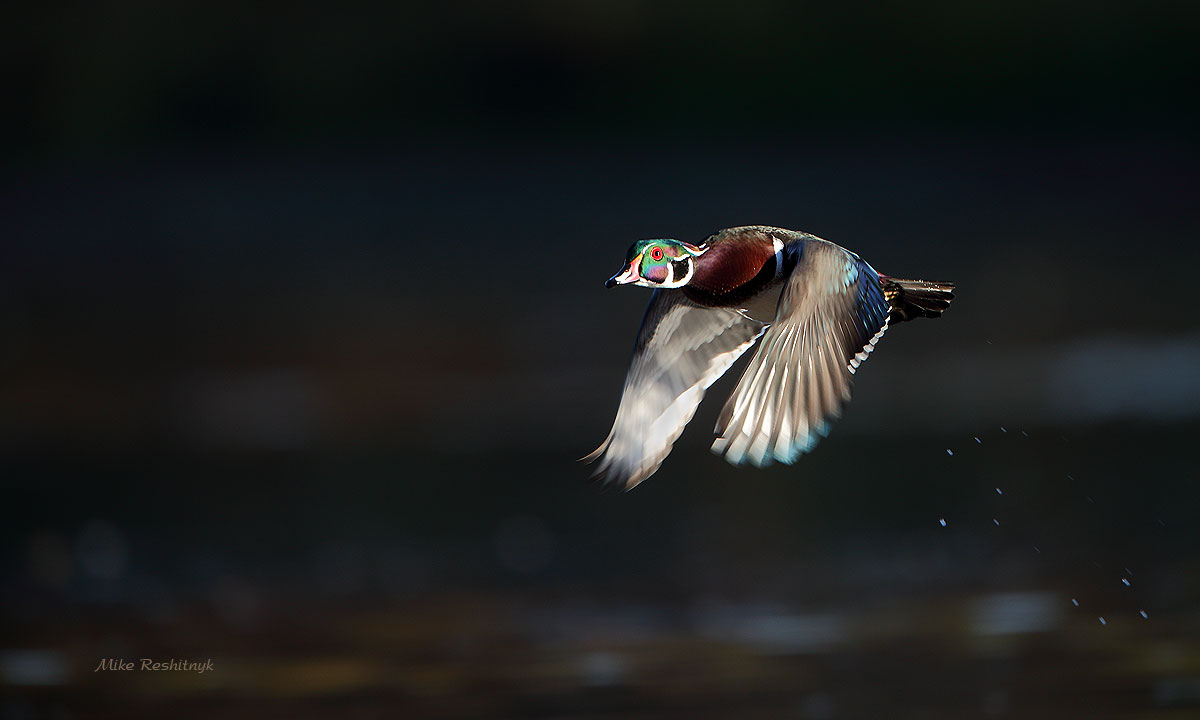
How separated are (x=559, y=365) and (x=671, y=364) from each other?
872 cm

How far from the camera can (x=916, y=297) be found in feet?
19.1

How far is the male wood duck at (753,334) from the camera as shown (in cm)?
509

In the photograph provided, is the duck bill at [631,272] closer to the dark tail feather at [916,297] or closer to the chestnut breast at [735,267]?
A: the chestnut breast at [735,267]

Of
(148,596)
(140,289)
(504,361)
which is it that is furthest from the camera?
(140,289)

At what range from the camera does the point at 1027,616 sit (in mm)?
8047

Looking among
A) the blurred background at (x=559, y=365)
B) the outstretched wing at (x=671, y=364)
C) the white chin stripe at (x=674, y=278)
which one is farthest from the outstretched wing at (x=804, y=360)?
the blurred background at (x=559, y=365)

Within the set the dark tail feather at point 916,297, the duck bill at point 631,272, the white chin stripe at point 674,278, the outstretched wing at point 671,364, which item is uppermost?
the duck bill at point 631,272

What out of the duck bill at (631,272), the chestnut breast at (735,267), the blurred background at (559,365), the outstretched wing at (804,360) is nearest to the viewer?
the outstretched wing at (804,360)

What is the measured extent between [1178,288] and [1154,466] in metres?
5.77

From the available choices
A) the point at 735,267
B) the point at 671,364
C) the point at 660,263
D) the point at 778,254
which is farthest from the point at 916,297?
the point at 660,263

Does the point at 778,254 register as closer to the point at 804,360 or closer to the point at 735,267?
the point at 735,267

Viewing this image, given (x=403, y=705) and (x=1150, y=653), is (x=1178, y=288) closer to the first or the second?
(x=1150, y=653)

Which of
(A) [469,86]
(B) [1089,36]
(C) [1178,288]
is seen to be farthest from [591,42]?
→ (C) [1178,288]

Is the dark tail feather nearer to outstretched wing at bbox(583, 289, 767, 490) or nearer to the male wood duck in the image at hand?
the male wood duck
